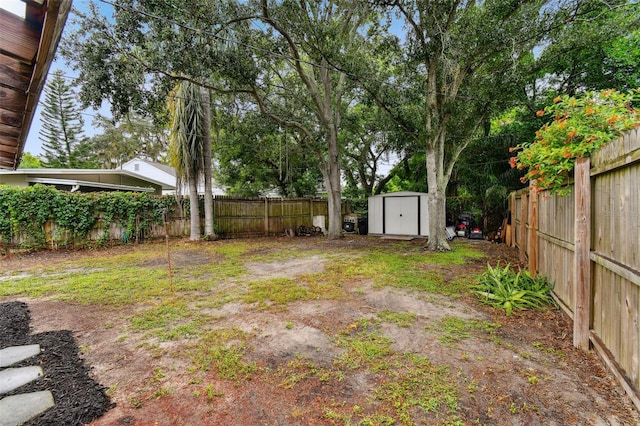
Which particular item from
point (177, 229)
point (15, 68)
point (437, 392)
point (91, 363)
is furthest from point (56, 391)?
point (177, 229)

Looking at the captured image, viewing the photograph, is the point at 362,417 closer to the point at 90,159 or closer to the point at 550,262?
the point at 550,262

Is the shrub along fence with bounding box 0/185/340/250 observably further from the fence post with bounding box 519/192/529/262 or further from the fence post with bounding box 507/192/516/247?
the fence post with bounding box 507/192/516/247

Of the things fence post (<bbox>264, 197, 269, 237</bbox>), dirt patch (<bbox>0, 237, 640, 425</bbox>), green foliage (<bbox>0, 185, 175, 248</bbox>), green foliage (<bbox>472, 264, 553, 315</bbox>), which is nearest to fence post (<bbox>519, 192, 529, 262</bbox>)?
green foliage (<bbox>472, 264, 553, 315</bbox>)

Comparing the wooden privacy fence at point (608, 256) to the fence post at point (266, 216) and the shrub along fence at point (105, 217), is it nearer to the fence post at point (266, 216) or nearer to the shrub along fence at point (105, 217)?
the shrub along fence at point (105, 217)

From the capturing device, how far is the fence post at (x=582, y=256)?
237 cm

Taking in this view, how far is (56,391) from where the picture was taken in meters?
1.98

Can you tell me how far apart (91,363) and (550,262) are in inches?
197

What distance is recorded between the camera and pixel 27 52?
41.4 inches

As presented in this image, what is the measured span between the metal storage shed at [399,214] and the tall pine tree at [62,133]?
23300 millimetres

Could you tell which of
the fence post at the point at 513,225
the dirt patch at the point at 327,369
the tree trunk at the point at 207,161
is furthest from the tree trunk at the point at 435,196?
the tree trunk at the point at 207,161

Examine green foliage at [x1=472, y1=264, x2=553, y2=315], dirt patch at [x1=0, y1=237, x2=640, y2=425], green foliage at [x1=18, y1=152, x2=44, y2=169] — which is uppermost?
green foliage at [x1=18, y1=152, x2=44, y2=169]

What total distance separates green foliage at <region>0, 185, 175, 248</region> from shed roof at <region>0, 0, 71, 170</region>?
798 centimetres

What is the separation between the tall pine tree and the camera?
21266 mm

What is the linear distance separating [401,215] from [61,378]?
34.6ft
